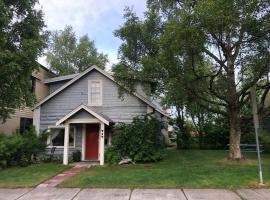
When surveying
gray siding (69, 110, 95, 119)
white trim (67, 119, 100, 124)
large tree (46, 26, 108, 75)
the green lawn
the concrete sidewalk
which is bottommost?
the concrete sidewalk

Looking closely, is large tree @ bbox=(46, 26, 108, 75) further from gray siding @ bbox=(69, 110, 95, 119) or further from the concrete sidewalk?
the concrete sidewalk

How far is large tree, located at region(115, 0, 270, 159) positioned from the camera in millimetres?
15141

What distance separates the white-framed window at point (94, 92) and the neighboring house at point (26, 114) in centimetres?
372

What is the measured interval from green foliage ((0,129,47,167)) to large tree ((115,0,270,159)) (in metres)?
5.90

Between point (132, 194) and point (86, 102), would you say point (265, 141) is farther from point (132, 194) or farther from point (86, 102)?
point (132, 194)

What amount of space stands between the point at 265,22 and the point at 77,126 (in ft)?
40.4

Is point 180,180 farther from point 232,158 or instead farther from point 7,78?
point 7,78

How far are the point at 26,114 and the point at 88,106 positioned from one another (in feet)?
23.3

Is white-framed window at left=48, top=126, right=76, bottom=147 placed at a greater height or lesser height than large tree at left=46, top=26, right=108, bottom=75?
lesser

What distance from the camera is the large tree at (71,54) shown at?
47.0 m

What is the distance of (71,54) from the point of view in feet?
158

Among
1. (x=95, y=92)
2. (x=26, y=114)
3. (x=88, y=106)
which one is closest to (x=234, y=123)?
(x=88, y=106)

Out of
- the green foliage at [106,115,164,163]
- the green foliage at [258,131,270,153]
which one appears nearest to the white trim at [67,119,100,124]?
the green foliage at [106,115,164,163]

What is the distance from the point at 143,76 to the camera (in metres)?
18.7
